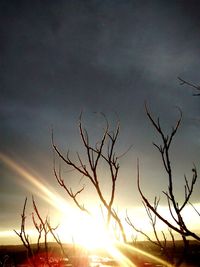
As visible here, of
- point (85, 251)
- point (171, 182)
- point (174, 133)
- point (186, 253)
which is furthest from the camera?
point (85, 251)

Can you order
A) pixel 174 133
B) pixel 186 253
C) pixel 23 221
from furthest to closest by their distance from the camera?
1. pixel 23 221
2. pixel 174 133
3. pixel 186 253

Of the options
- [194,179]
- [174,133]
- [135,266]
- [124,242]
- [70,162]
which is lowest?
[135,266]

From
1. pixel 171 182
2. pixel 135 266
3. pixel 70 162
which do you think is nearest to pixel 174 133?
pixel 171 182

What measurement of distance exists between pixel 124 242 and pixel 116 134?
1.09 metres

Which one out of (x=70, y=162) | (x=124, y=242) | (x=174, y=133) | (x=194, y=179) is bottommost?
(x=124, y=242)

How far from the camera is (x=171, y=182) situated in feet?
9.94

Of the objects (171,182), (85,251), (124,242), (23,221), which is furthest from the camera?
(23,221)

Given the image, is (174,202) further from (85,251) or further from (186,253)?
(85,251)

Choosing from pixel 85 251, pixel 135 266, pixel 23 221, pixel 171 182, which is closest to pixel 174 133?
pixel 171 182

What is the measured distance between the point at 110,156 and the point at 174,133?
69cm

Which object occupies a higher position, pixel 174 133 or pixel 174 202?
pixel 174 133

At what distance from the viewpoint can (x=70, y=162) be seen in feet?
10.2

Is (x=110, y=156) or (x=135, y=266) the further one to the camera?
(x=110, y=156)

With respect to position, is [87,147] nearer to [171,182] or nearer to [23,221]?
[171,182]
